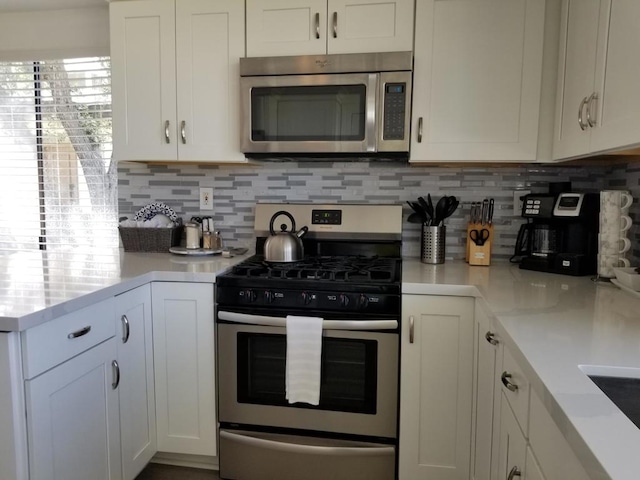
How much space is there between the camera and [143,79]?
2.18 m

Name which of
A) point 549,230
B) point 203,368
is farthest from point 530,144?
point 203,368

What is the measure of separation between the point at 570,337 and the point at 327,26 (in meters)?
1.57

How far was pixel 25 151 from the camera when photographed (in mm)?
2652

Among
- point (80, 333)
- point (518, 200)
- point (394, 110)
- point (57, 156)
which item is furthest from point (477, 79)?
point (57, 156)

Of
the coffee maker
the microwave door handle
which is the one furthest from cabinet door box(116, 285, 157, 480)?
the coffee maker

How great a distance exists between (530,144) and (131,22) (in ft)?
6.20

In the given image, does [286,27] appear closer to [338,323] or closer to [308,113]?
[308,113]

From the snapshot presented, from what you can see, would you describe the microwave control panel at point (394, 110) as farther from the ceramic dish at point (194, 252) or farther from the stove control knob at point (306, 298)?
the ceramic dish at point (194, 252)

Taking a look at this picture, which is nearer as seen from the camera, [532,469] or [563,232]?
[532,469]

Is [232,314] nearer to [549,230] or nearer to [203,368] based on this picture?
[203,368]

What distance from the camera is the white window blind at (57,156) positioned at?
2.56m

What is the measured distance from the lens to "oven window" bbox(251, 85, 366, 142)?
78.1 inches

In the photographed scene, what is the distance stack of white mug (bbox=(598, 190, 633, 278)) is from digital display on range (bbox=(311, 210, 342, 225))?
1117 mm

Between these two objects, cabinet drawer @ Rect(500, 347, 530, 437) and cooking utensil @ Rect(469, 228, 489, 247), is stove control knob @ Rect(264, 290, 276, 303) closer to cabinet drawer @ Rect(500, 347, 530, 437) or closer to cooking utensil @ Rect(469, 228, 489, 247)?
cabinet drawer @ Rect(500, 347, 530, 437)
